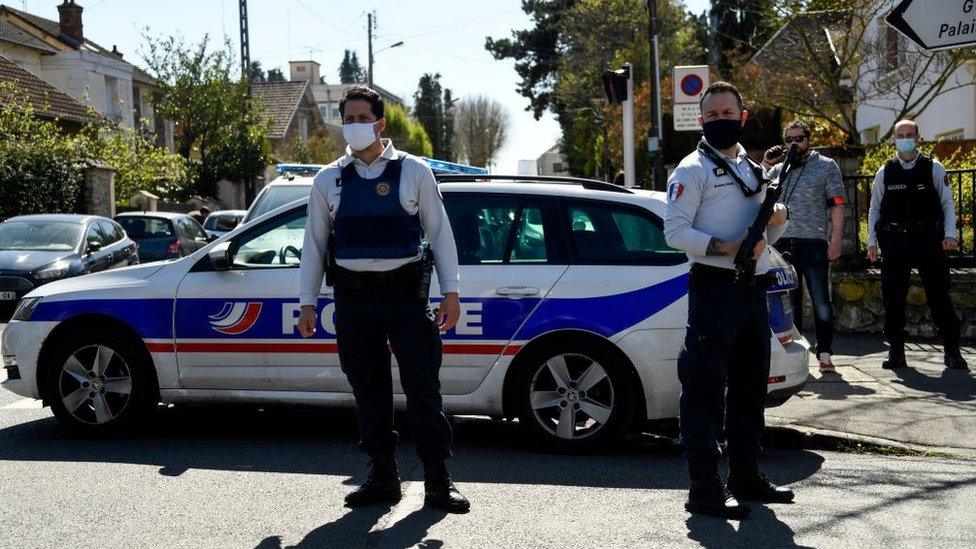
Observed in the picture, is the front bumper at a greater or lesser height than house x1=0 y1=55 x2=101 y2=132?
lesser

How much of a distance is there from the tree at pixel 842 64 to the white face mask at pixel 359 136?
14750 millimetres

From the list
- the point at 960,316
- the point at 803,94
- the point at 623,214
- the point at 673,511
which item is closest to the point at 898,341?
the point at 960,316

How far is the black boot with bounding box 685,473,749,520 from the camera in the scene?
5.23m

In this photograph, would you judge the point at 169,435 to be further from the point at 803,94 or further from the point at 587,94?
the point at 587,94

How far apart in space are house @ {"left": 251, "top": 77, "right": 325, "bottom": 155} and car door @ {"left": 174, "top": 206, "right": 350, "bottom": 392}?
186ft

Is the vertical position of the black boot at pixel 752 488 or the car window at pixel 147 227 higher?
the car window at pixel 147 227

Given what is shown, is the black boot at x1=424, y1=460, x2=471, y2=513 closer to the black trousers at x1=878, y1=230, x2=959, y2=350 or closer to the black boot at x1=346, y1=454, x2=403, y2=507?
the black boot at x1=346, y1=454, x2=403, y2=507

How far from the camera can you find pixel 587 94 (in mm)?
49719

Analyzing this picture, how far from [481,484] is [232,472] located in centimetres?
133

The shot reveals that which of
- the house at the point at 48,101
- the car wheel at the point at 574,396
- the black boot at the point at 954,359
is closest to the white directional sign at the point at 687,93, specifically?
the black boot at the point at 954,359

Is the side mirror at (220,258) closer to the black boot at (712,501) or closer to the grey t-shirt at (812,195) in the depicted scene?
the black boot at (712,501)

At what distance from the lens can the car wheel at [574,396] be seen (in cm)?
661

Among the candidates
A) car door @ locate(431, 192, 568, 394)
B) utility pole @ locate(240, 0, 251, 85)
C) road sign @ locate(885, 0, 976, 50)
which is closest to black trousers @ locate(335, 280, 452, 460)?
car door @ locate(431, 192, 568, 394)

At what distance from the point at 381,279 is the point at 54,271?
11646mm
